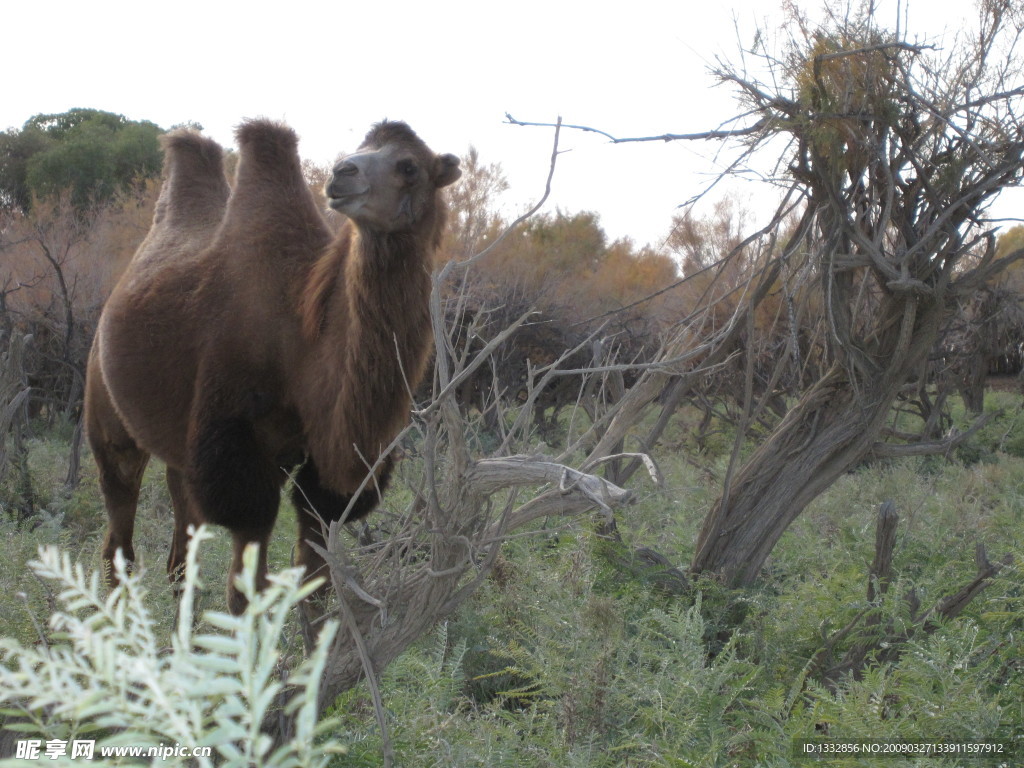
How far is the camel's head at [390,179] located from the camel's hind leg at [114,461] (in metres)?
2.41

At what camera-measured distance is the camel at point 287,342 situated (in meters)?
4.07

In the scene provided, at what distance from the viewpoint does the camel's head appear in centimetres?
412

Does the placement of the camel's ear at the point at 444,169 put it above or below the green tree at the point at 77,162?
below

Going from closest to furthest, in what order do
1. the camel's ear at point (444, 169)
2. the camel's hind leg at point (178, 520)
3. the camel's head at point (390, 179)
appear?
the camel's head at point (390, 179)
the camel's ear at point (444, 169)
the camel's hind leg at point (178, 520)

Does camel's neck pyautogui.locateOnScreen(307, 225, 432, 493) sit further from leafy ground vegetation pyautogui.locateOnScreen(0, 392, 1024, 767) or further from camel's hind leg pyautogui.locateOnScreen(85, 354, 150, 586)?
camel's hind leg pyautogui.locateOnScreen(85, 354, 150, 586)

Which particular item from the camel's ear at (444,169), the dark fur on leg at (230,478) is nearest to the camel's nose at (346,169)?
the camel's ear at (444,169)

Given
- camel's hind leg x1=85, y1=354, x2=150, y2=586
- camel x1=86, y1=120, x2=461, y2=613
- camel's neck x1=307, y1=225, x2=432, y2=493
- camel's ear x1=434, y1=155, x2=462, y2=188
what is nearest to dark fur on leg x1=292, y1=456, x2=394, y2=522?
camel x1=86, y1=120, x2=461, y2=613

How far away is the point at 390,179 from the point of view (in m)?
4.28

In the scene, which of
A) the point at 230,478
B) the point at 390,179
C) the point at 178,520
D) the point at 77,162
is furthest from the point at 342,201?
the point at 77,162

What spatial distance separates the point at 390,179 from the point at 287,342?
89 centimetres

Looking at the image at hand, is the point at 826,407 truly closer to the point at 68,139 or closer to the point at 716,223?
the point at 716,223

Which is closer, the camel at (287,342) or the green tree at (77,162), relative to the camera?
the camel at (287,342)

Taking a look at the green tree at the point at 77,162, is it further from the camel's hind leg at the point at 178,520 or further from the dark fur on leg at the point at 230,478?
the dark fur on leg at the point at 230,478

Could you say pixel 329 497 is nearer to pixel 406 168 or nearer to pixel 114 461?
pixel 406 168
